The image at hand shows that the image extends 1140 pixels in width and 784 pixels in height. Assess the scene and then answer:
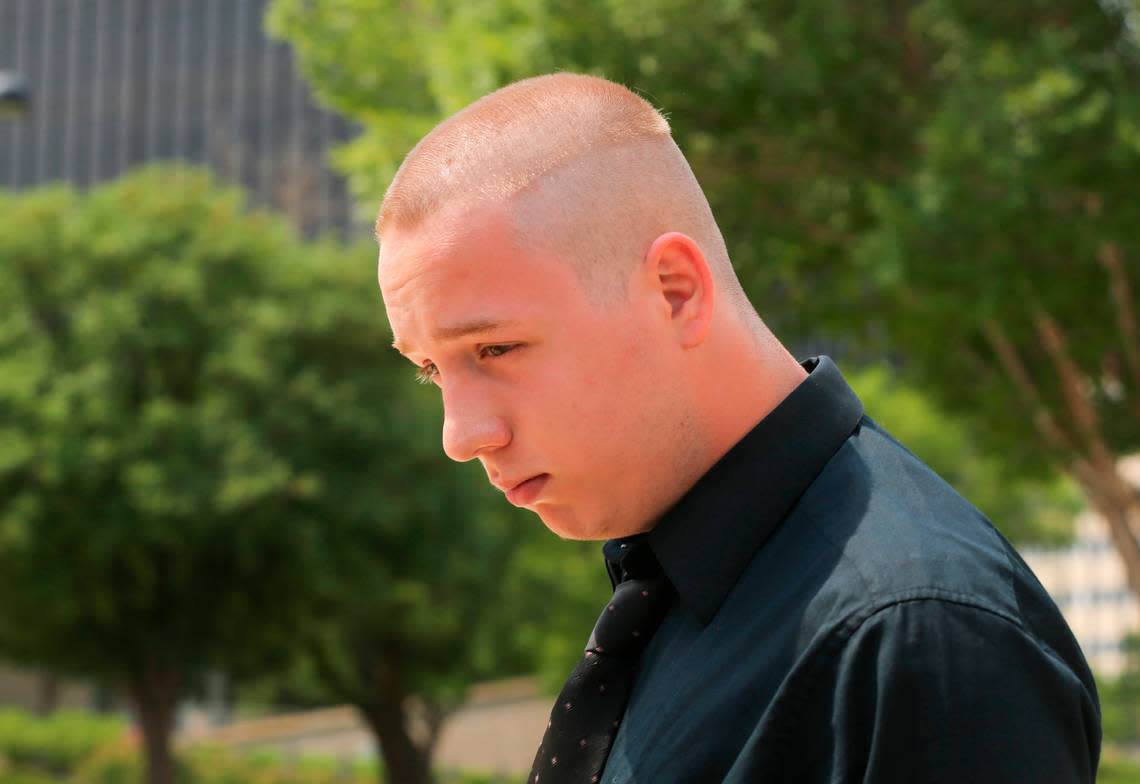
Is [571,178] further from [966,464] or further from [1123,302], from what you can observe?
[966,464]

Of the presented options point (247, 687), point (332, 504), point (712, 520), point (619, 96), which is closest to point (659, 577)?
point (712, 520)

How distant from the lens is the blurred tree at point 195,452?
21.8m

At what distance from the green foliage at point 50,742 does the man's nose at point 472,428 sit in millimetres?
37002

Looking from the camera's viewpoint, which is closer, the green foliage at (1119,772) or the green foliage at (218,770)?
the green foliage at (218,770)

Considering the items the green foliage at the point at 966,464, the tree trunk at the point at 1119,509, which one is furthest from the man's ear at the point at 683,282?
the tree trunk at the point at 1119,509

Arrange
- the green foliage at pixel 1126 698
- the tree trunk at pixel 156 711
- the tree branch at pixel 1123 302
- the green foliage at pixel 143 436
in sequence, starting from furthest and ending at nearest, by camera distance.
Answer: the green foliage at pixel 1126 698, the tree trunk at pixel 156 711, the green foliage at pixel 143 436, the tree branch at pixel 1123 302

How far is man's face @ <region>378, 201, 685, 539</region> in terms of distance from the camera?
4.70 ft

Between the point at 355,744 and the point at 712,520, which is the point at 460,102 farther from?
the point at 355,744

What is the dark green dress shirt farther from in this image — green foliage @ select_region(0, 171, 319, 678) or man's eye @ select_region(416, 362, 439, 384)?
green foliage @ select_region(0, 171, 319, 678)

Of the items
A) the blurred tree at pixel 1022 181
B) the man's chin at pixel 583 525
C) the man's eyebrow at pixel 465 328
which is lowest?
the man's chin at pixel 583 525

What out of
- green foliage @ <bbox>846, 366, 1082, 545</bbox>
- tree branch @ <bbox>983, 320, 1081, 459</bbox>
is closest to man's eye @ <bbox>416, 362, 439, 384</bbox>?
green foliage @ <bbox>846, 366, 1082, 545</bbox>

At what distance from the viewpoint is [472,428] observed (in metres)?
1.48

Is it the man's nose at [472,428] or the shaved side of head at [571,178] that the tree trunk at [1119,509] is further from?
the man's nose at [472,428]

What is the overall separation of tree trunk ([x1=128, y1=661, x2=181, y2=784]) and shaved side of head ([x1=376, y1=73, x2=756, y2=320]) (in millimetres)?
23692
